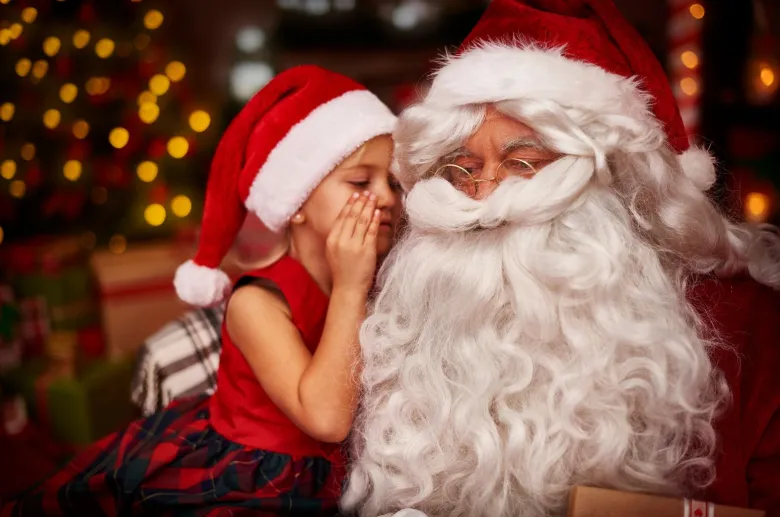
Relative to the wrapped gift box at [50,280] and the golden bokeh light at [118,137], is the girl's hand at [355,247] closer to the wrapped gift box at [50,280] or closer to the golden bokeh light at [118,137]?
the wrapped gift box at [50,280]

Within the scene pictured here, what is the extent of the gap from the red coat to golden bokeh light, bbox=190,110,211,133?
10.5 feet

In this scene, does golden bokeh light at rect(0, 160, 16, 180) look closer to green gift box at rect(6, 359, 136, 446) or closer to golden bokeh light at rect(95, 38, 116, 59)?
golden bokeh light at rect(95, 38, 116, 59)

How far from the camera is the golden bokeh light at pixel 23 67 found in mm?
2824

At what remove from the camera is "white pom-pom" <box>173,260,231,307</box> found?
4.80 feet

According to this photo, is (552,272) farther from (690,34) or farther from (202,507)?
(690,34)

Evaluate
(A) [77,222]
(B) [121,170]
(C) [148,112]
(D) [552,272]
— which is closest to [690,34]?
(D) [552,272]

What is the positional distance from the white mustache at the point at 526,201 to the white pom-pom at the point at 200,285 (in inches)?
24.9

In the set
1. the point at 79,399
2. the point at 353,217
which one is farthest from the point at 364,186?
the point at 79,399

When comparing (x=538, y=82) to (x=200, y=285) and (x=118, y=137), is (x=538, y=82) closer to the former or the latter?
(x=200, y=285)


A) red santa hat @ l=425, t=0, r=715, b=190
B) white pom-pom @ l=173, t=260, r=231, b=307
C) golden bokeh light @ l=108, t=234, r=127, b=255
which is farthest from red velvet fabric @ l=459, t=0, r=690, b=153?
golden bokeh light @ l=108, t=234, r=127, b=255

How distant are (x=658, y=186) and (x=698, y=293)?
0.26m

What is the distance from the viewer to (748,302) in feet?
4.00

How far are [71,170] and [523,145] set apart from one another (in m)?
3.01

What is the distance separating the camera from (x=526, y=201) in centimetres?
105
